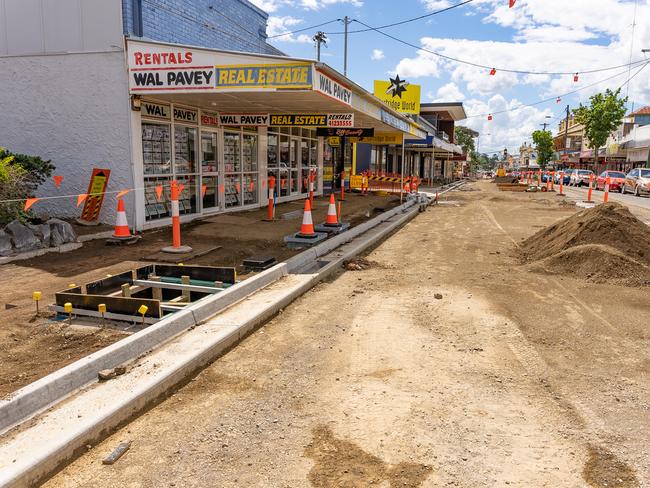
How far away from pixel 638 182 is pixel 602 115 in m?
23.1

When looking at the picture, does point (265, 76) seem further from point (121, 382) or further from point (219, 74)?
point (121, 382)

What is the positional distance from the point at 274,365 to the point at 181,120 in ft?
30.7

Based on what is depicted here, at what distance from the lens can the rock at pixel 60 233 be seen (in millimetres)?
9062

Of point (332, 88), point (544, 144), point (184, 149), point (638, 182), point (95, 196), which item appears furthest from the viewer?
point (544, 144)

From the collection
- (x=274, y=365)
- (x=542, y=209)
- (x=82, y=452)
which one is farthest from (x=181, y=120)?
(x=542, y=209)

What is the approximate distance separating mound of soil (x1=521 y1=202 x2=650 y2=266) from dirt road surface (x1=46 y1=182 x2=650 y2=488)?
2.16 metres

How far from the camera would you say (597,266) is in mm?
8234

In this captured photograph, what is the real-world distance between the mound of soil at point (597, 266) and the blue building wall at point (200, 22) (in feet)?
31.3

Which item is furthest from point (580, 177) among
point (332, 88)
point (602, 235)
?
point (332, 88)

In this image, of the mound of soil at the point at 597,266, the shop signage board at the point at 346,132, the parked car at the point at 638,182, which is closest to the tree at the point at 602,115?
the parked car at the point at 638,182

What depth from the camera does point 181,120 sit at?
12.4 meters

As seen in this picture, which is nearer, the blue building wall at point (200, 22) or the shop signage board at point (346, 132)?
the blue building wall at point (200, 22)

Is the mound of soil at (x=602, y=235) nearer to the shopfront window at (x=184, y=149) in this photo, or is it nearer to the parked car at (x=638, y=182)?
the shopfront window at (x=184, y=149)

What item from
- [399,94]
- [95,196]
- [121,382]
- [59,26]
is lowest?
[121,382]
